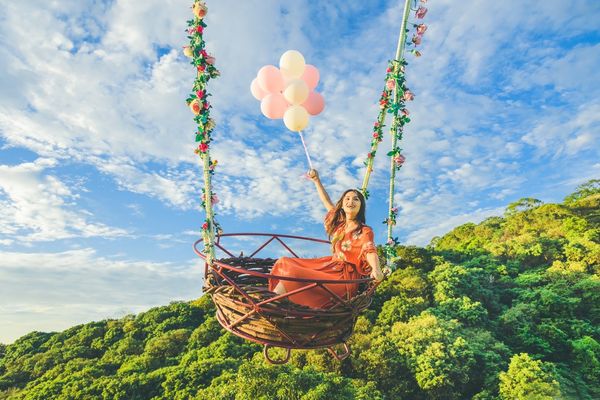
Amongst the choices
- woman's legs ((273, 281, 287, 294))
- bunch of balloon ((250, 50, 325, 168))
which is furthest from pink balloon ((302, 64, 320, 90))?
woman's legs ((273, 281, 287, 294))

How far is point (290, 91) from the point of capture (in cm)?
372

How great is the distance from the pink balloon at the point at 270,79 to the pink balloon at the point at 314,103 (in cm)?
26

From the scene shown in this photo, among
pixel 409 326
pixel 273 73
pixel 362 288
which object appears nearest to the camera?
pixel 362 288

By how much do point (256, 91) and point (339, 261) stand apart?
1.60 metres

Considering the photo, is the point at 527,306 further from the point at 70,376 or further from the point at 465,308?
the point at 70,376

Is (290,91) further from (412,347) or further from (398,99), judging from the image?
(412,347)

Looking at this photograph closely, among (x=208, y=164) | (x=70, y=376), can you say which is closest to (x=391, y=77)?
(x=208, y=164)

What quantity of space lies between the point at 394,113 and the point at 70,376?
1410 centimetres

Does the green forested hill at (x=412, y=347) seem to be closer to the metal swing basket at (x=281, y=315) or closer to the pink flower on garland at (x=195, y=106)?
the metal swing basket at (x=281, y=315)

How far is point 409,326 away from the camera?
12297mm

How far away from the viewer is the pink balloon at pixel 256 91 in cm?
394

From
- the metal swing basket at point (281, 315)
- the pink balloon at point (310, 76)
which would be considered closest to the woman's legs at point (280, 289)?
the metal swing basket at point (281, 315)

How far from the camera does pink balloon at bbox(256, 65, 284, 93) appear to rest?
374 centimetres

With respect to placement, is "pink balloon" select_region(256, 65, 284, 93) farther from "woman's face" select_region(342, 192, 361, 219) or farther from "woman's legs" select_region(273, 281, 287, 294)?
"woman's legs" select_region(273, 281, 287, 294)
